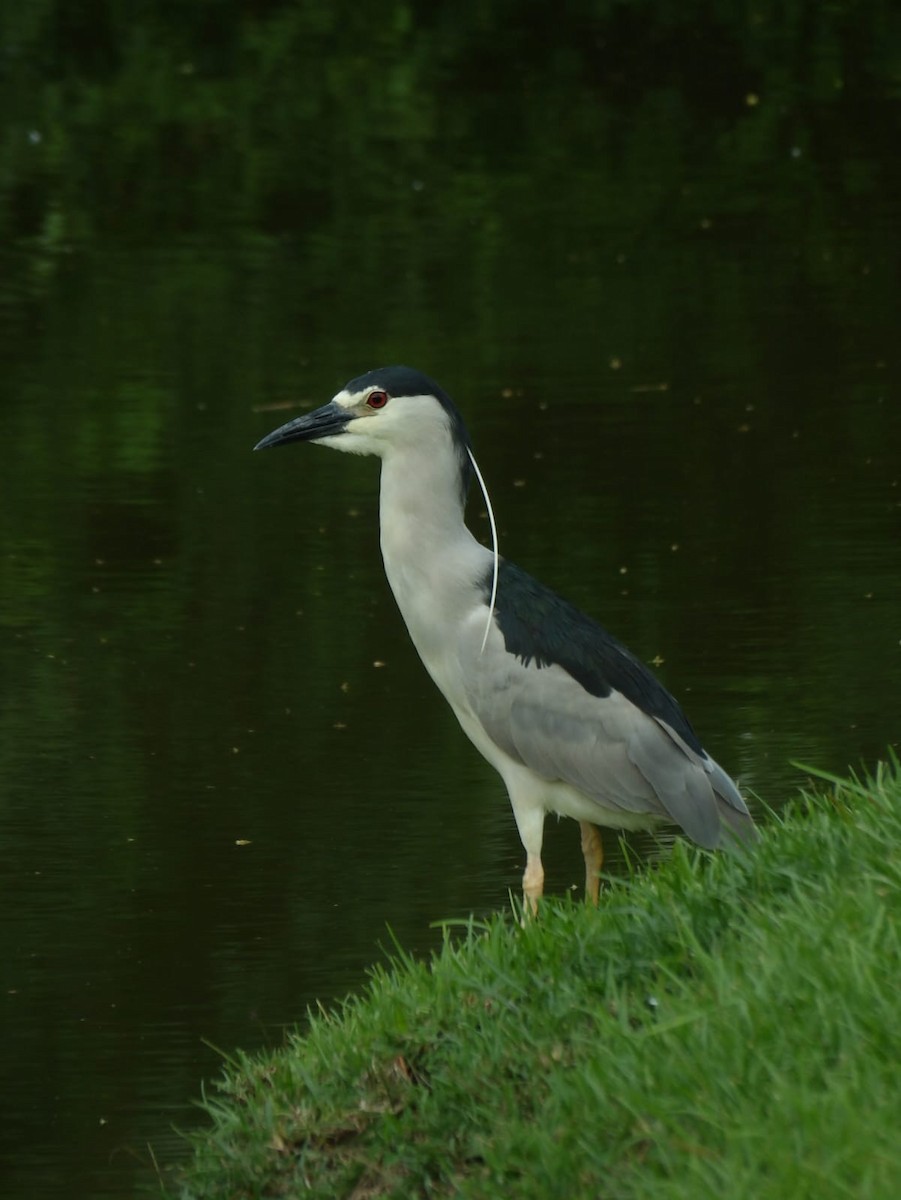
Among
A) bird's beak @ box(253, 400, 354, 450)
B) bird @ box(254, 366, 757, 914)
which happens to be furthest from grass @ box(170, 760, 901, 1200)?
bird's beak @ box(253, 400, 354, 450)

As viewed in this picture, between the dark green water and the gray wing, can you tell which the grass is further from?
the dark green water

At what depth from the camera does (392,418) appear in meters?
6.05

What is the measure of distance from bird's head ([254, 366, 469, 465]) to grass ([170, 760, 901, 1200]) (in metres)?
1.37

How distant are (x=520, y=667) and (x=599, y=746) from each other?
28 cm

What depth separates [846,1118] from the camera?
365 cm

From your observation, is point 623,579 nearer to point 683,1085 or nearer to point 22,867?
point 22,867

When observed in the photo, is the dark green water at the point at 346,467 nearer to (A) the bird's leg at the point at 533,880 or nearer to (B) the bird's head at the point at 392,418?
(A) the bird's leg at the point at 533,880

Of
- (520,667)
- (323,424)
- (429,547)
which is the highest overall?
(323,424)

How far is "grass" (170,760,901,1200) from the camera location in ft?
12.3

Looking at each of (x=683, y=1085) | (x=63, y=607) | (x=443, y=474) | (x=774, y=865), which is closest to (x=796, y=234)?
(x=63, y=607)

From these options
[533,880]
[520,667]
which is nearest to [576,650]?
[520,667]

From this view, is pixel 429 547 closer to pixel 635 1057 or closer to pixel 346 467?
pixel 635 1057

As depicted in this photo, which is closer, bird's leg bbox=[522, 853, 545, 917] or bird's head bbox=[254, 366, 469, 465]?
bird's leg bbox=[522, 853, 545, 917]

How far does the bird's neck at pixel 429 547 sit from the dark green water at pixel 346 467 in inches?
28.3
